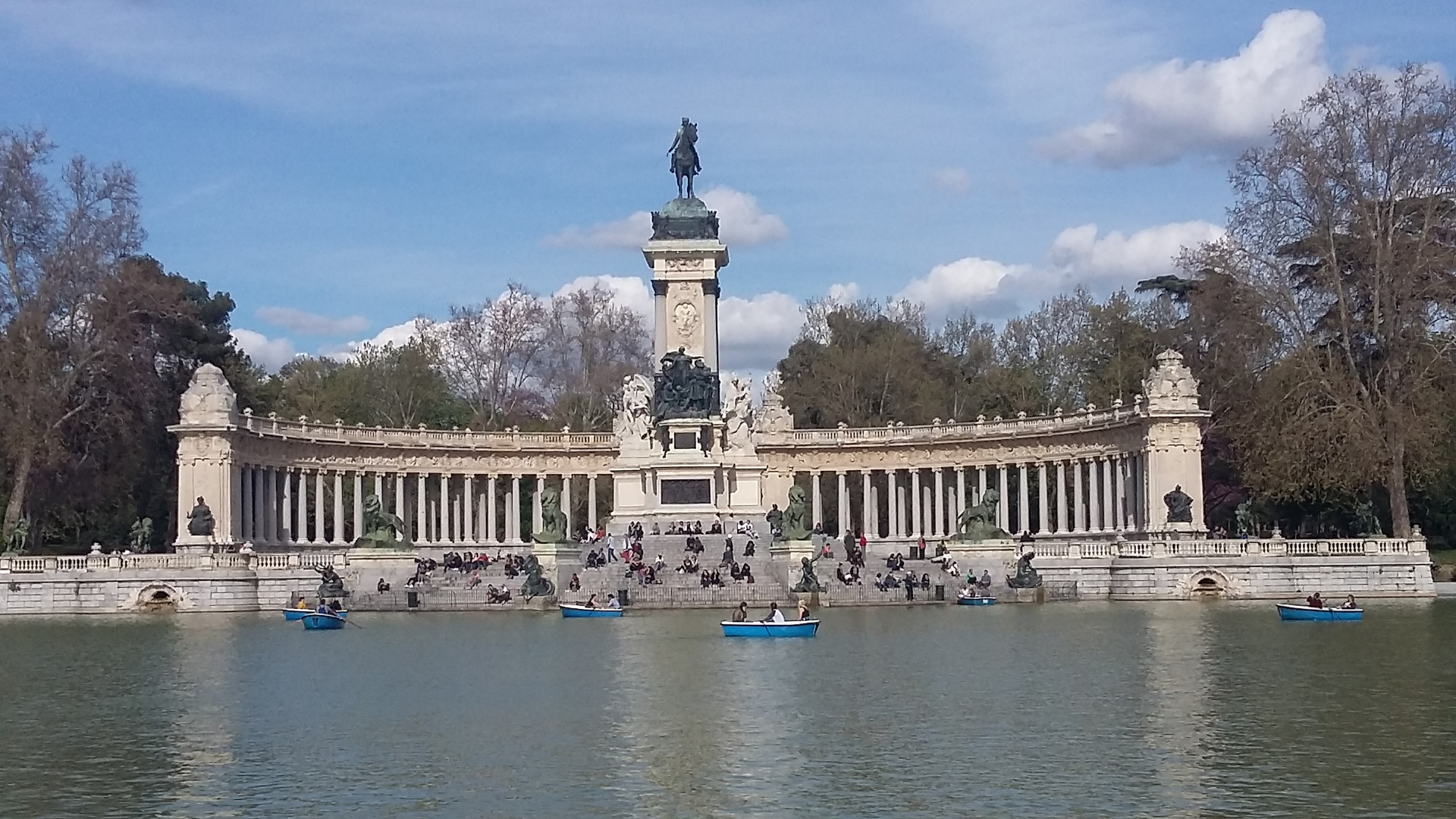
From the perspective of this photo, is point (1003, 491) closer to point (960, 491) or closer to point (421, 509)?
point (960, 491)

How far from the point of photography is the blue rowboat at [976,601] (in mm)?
50344

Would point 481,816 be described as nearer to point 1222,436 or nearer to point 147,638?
point 147,638

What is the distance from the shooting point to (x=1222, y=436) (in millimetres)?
73000

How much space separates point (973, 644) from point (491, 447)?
47.6m

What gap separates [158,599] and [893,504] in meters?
38.0

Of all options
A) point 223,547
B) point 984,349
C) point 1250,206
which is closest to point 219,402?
point 223,547

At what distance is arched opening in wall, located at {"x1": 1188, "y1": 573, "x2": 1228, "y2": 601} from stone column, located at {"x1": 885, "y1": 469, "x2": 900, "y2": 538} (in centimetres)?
2854

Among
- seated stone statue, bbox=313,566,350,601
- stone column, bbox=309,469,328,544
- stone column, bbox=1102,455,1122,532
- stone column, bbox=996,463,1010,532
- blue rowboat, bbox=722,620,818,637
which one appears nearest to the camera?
blue rowboat, bbox=722,620,818,637

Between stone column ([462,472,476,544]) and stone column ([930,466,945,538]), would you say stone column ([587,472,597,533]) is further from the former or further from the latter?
stone column ([930,466,945,538])

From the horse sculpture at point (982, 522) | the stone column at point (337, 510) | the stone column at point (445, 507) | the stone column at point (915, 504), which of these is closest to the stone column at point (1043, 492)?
the stone column at point (915, 504)

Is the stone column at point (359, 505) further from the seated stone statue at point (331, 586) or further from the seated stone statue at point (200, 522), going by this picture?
the seated stone statue at point (331, 586)

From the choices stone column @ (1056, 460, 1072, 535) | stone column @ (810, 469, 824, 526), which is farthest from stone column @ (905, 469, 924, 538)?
stone column @ (1056, 460, 1072, 535)

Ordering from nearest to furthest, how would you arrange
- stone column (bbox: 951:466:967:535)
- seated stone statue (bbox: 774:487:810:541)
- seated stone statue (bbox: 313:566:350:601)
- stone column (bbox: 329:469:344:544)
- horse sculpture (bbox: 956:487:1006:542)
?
seated stone statue (bbox: 313:566:350:601), seated stone statue (bbox: 774:487:810:541), horse sculpture (bbox: 956:487:1006:542), stone column (bbox: 329:469:344:544), stone column (bbox: 951:466:967:535)

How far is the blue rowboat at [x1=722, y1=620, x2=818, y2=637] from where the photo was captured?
3822 cm
